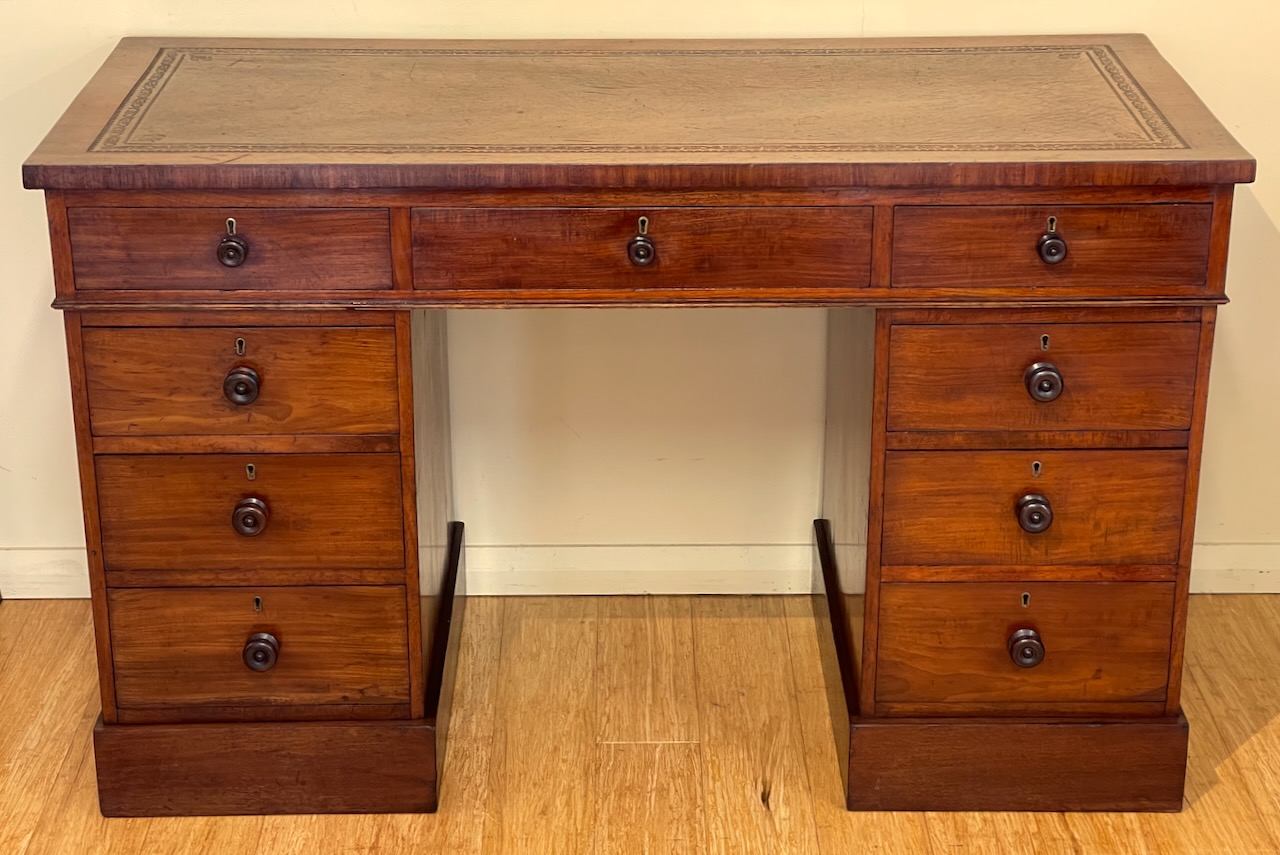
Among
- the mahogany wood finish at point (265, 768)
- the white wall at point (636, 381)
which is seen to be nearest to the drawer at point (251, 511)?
the mahogany wood finish at point (265, 768)

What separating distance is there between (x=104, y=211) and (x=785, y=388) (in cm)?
115

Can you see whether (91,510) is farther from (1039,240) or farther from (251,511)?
(1039,240)

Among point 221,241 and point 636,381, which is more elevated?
point 221,241

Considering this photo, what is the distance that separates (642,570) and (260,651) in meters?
0.81

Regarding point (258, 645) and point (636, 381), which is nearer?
point (258, 645)

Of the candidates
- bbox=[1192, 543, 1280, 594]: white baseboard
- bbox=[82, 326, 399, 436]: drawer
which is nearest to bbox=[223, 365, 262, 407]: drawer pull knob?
bbox=[82, 326, 399, 436]: drawer

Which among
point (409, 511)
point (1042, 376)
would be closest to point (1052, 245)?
point (1042, 376)

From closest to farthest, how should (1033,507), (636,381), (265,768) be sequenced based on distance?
1. (1033,507)
2. (265,768)
3. (636,381)

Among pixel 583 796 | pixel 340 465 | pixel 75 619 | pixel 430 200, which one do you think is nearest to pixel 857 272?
Answer: pixel 430 200

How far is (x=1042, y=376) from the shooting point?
6.70ft

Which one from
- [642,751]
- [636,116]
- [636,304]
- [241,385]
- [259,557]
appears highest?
A: [636,116]

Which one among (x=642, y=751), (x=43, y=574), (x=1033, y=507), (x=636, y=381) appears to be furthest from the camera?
(x=43, y=574)

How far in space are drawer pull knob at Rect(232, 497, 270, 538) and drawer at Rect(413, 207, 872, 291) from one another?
0.36m

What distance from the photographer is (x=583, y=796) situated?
2.31 meters
